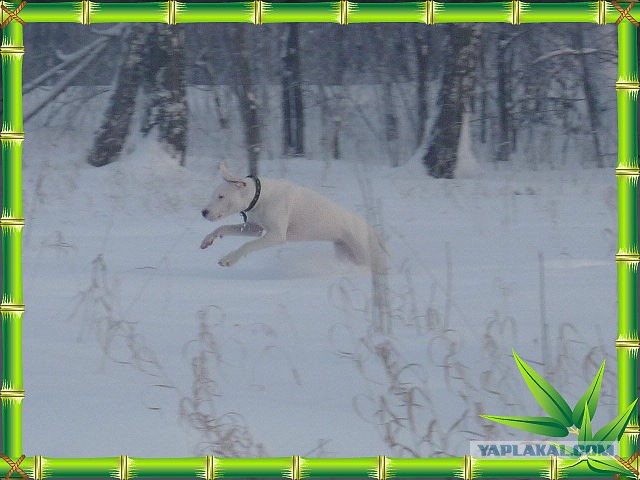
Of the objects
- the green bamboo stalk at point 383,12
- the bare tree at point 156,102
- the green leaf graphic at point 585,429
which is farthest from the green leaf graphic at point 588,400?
the bare tree at point 156,102

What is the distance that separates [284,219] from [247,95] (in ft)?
4.55

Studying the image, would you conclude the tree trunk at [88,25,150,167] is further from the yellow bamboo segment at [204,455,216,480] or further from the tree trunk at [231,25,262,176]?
the yellow bamboo segment at [204,455,216,480]

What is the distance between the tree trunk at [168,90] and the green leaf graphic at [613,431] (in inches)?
127

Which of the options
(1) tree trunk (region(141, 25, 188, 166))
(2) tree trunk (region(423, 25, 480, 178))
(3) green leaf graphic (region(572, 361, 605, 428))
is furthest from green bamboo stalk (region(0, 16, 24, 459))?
(2) tree trunk (region(423, 25, 480, 178))

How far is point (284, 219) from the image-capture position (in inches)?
202

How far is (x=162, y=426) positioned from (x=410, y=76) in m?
3.34

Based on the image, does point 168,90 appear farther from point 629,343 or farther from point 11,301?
point 629,343

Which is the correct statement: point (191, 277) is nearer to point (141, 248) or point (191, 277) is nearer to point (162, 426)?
point (141, 248)

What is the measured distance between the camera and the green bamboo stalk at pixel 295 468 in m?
3.83

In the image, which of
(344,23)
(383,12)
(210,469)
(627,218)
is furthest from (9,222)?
(627,218)

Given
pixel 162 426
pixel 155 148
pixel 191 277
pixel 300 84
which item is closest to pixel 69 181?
pixel 155 148

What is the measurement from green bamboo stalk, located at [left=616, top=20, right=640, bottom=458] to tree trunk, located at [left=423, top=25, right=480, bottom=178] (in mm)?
2172

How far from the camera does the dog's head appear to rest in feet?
16.5

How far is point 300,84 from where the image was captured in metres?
6.28
